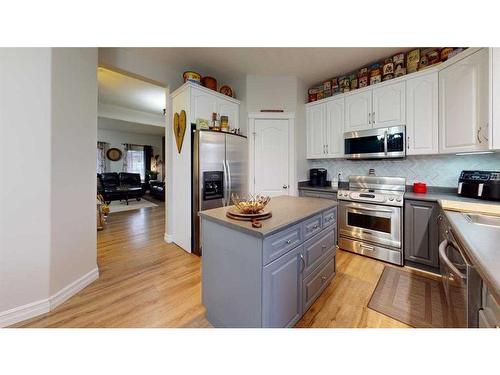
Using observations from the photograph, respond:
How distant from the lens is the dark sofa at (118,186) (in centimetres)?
595

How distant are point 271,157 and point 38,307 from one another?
3047 mm

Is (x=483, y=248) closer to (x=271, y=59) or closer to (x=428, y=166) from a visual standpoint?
(x=428, y=166)

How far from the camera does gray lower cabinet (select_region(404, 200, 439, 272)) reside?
2.07 m

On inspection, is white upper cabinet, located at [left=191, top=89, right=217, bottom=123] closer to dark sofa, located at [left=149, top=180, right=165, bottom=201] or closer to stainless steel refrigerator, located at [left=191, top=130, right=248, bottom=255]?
stainless steel refrigerator, located at [left=191, top=130, right=248, bottom=255]

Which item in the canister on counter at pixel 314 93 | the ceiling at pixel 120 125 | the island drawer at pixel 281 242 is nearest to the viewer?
the island drawer at pixel 281 242

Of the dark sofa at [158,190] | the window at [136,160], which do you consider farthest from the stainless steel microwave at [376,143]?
the window at [136,160]

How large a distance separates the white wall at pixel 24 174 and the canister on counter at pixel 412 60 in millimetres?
3798

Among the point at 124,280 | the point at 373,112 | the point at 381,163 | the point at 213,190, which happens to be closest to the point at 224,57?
the point at 213,190

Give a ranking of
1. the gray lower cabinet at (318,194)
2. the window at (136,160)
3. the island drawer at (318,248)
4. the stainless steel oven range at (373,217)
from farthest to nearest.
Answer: the window at (136,160) < the gray lower cabinet at (318,194) < the stainless steel oven range at (373,217) < the island drawer at (318,248)

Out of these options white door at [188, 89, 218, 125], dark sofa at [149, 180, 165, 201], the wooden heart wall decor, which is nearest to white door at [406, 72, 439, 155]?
white door at [188, 89, 218, 125]

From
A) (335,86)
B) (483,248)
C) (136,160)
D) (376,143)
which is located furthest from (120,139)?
(483,248)

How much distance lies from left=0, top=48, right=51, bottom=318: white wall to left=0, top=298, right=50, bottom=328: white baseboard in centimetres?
3

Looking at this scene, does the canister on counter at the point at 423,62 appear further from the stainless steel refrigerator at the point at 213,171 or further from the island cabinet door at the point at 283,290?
the island cabinet door at the point at 283,290
